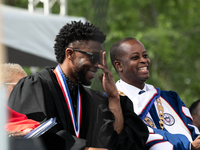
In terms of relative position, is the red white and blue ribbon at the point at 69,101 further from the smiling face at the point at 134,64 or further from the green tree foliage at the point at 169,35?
the green tree foliage at the point at 169,35

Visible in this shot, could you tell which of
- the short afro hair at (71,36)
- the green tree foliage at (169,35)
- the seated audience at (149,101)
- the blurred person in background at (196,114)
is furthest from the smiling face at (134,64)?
the green tree foliage at (169,35)

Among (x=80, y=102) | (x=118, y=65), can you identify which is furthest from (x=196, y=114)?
(x=80, y=102)

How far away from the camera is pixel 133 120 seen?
243 cm

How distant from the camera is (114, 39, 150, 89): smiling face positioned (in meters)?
3.09

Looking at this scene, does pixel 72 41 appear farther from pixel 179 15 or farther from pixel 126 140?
pixel 179 15

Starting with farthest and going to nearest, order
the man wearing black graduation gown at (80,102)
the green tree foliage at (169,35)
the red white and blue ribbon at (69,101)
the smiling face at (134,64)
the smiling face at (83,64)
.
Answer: the green tree foliage at (169,35), the smiling face at (134,64), the smiling face at (83,64), the red white and blue ribbon at (69,101), the man wearing black graduation gown at (80,102)

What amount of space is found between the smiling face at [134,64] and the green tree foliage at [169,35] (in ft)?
22.6

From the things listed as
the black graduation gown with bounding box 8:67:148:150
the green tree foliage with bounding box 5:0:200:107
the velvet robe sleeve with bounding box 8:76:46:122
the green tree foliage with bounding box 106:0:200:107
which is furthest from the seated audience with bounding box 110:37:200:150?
the green tree foliage with bounding box 106:0:200:107

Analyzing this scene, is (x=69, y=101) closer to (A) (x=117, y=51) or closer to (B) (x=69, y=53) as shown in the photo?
(B) (x=69, y=53)

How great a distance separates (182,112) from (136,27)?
9.03 meters

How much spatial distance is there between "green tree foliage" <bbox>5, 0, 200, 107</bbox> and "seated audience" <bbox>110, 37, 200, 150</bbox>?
22.4 feet

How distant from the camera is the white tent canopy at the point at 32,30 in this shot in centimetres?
551

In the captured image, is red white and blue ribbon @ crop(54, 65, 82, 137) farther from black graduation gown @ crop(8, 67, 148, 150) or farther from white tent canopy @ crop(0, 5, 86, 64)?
white tent canopy @ crop(0, 5, 86, 64)

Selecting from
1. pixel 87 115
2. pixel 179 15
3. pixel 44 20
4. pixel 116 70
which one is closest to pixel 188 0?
pixel 179 15
